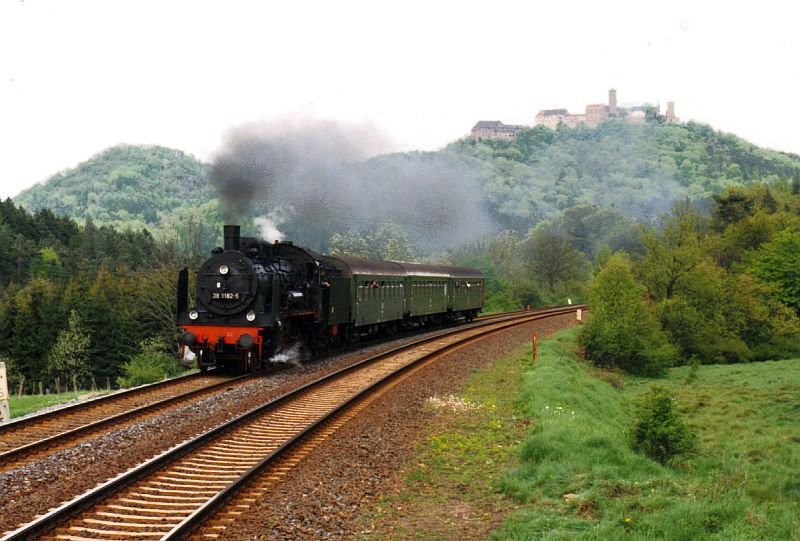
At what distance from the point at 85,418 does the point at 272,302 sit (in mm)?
6677

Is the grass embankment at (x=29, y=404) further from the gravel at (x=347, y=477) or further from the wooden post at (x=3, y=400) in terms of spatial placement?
the gravel at (x=347, y=477)

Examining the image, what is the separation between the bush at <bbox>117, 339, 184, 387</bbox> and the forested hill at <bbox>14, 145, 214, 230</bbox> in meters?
101

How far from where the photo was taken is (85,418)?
43.2 ft

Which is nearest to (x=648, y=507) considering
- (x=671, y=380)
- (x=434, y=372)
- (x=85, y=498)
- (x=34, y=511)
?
(x=85, y=498)

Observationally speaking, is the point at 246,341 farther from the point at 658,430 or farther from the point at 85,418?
the point at 658,430

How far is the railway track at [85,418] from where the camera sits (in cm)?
1060

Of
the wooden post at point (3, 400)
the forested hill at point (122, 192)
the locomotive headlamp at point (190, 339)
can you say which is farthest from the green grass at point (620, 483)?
the forested hill at point (122, 192)

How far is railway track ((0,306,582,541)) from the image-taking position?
23.6 ft

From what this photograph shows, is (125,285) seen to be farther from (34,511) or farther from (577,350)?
(34,511)

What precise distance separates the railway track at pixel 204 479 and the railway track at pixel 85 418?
2.18 meters

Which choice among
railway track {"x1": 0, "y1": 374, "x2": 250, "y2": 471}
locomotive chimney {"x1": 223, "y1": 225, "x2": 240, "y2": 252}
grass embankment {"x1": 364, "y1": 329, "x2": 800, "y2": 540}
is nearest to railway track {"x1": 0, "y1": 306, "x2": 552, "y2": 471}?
railway track {"x1": 0, "y1": 374, "x2": 250, "y2": 471}

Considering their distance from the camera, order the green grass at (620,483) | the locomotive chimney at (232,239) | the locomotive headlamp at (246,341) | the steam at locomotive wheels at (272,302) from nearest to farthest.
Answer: the green grass at (620,483) → the locomotive headlamp at (246,341) → the steam at locomotive wheels at (272,302) → the locomotive chimney at (232,239)

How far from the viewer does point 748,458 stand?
2016 cm

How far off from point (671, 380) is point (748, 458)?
1447 cm
